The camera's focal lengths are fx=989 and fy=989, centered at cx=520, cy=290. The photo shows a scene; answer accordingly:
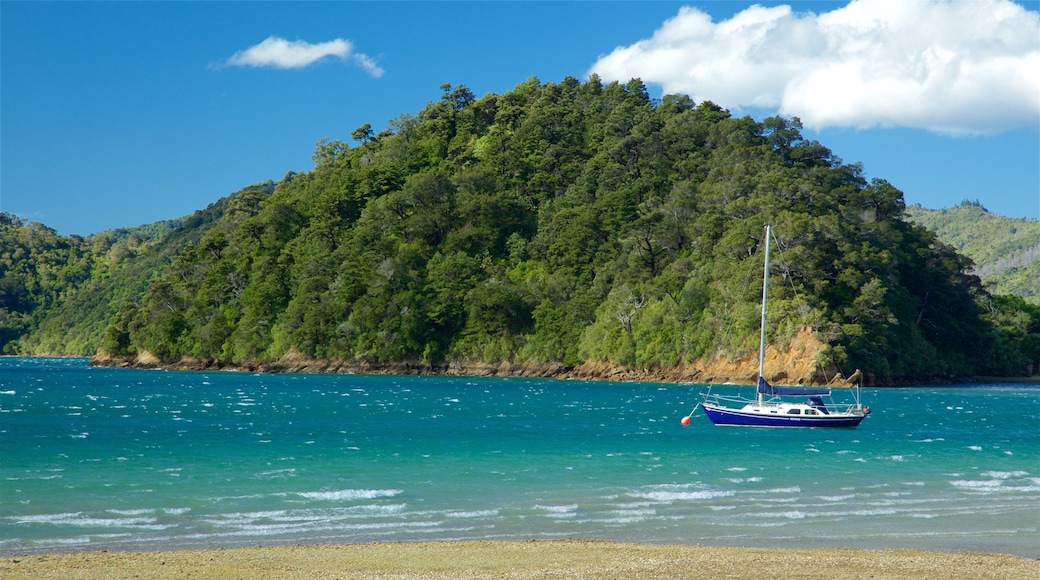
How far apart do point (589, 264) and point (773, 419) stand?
7188 centimetres

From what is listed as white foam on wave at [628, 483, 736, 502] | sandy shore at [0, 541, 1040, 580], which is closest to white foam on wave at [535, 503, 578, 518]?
white foam on wave at [628, 483, 736, 502]

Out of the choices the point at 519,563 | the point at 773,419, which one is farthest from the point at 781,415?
the point at 519,563

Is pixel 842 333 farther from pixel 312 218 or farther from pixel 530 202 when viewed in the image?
pixel 312 218

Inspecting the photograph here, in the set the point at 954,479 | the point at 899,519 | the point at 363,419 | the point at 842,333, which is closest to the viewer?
the point at 899,519

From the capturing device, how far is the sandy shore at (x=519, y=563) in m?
16.7

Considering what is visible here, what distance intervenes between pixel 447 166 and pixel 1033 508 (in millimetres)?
129355

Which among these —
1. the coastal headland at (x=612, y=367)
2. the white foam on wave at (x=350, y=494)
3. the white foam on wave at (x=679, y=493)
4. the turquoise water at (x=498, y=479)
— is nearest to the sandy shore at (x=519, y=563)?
the turquoise water at (x=498, y=479)

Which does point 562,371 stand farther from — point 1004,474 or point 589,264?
point 1004,474

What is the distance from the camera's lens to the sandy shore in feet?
54.8

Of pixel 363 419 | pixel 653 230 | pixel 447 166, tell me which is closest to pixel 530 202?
pixel 447 166

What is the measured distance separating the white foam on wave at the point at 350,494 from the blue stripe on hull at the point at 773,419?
2635 cm

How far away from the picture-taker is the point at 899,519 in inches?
918

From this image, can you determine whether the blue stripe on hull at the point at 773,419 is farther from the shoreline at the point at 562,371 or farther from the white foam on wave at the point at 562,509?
the shoreline at the point at 562,371

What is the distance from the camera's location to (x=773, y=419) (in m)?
49.0
